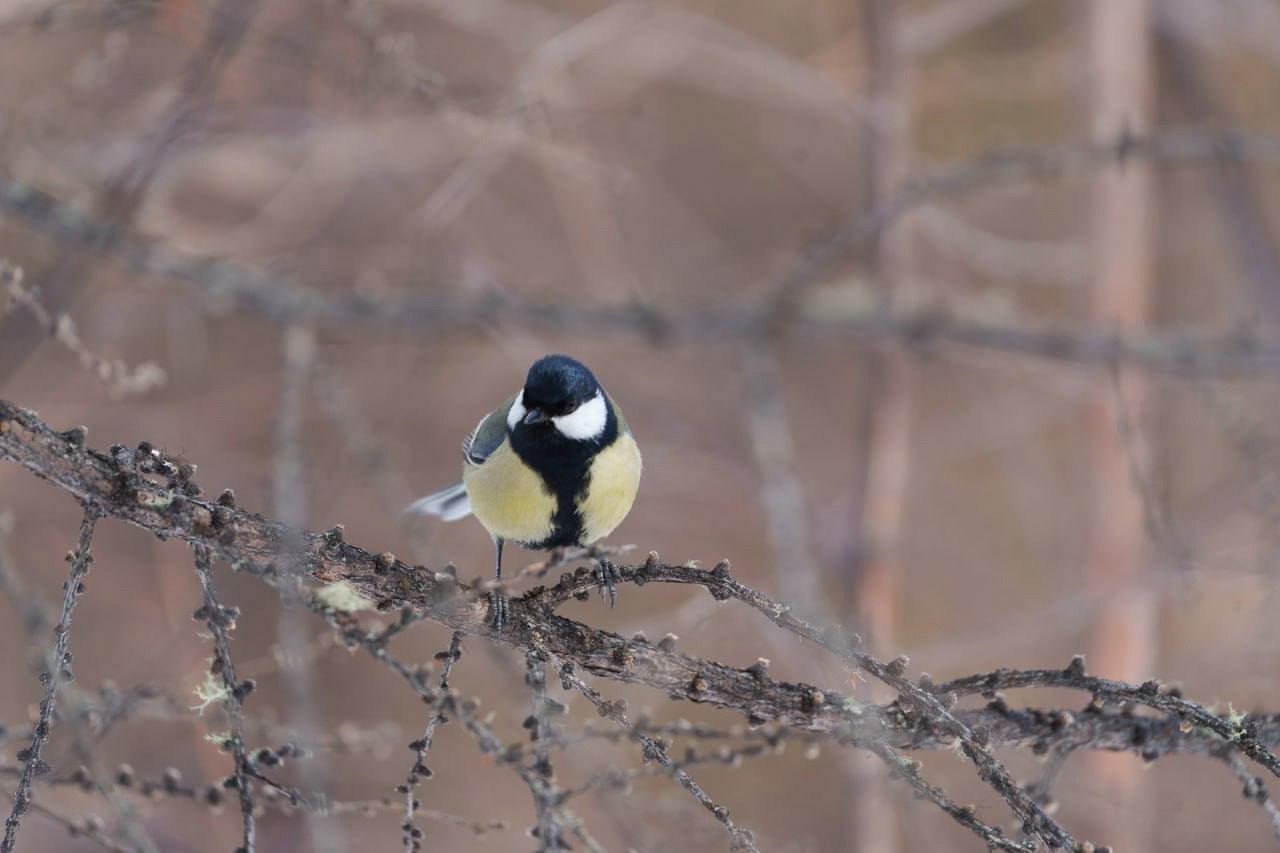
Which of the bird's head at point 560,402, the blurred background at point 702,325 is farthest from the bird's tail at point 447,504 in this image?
the bird's head at point 560,402

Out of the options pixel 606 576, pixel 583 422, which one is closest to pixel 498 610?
pixel 606 576

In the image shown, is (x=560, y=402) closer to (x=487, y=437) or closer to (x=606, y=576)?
(x=487, y=437)

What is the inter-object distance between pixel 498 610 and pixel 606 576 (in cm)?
18

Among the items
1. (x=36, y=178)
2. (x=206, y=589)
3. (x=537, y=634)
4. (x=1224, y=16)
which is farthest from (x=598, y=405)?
(x=1224, y=16)

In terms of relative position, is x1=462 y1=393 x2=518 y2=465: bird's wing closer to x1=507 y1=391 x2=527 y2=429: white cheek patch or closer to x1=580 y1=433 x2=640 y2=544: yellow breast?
x1=507 y1=391 x2=527 y2=429: white cheek patch

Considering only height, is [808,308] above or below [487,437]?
above

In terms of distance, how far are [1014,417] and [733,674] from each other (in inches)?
212

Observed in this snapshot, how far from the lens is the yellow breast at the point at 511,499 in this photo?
2.50m

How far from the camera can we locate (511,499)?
2.52 meters

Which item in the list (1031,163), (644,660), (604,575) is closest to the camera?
(644,660)

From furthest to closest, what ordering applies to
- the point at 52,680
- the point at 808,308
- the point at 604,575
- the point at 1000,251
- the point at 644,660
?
the point at 1000,251
the point at 808,308
the point at 604,575
the point at 644,660
the point at 52,680

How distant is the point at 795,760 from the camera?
6934mm

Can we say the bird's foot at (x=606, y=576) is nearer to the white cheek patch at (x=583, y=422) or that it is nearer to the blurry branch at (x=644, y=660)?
the blurry branch at (x=644, y=660)

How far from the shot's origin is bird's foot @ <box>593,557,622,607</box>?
1.79 meters
